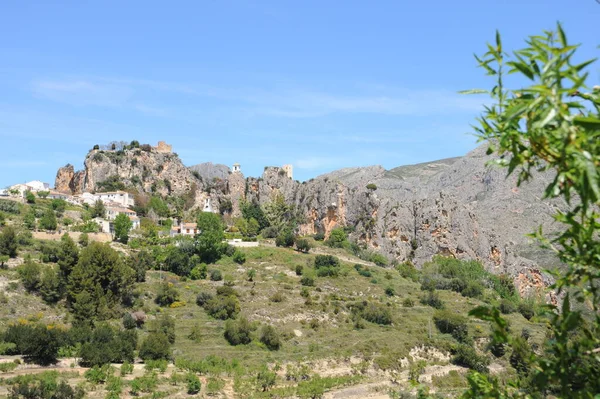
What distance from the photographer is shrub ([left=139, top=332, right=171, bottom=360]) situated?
33.3m

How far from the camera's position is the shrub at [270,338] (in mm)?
39531

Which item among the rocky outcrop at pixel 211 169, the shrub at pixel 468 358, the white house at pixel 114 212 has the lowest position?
the shrub at pixel 468 358

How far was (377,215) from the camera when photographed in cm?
8356

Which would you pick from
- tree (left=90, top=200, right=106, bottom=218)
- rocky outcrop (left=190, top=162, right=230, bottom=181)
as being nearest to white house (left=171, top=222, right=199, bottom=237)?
tree (left=90, top=200, right=106, bottom=218)

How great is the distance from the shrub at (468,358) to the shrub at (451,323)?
386cm

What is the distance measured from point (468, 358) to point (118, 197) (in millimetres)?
55317

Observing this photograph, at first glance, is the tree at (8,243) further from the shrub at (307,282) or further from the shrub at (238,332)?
the shrub at (307,282)

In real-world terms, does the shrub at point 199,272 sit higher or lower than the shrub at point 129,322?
higher

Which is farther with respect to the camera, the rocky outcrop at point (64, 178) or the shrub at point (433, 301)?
the rocky outcrop at point (64, 178)

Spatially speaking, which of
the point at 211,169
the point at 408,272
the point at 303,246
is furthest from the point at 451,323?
the point at 211,169

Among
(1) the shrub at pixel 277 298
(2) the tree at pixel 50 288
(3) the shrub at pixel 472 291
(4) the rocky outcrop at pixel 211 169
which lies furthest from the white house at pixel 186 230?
(4) the rocky outcrop at pixel 211 169

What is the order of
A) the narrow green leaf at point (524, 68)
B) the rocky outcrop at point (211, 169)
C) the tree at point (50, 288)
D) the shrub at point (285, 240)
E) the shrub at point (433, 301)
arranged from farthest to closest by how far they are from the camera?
the rocky outcrop at point (211, 169), the shrub at point (285, 240), the shrub at point (433, 301), the tree at point (50, 288), the narrow green leaf at point (524, 68)

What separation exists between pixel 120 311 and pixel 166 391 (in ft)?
47.5

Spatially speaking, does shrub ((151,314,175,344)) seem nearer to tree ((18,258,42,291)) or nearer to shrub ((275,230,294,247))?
tree ((18,258,42,291))
